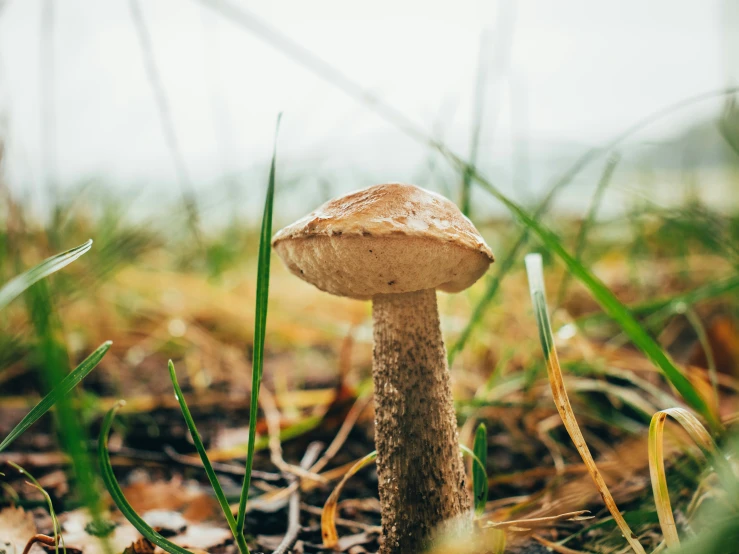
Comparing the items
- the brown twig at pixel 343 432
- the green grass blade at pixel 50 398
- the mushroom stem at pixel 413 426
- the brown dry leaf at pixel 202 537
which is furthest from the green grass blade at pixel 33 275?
the brown twig at pixel 343 432

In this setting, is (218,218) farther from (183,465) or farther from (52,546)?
(52,546)

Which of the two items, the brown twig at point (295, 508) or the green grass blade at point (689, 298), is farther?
the green grass blade at point (689, 298)

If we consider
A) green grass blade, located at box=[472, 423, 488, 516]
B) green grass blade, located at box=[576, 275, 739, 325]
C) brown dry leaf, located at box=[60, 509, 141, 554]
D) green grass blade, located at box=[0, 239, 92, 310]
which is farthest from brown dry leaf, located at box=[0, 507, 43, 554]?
green grass blade, located at box=[576, 275, 739, 325]

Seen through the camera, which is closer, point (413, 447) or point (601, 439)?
point (413, 447)

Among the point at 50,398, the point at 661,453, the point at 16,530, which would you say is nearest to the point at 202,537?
the point at 16,530

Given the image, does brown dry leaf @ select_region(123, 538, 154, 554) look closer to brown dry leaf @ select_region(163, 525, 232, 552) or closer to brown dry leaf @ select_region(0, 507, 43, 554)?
brown dry leaf @ select_region(163, 525, 232, 552)

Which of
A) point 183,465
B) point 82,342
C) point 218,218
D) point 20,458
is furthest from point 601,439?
point 218,218

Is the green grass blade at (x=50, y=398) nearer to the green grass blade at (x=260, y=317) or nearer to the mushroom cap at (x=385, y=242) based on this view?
the green grass blade at (x=260, y=317)
